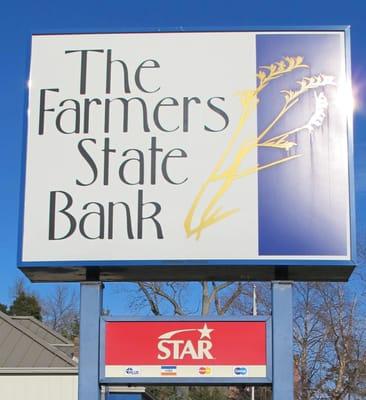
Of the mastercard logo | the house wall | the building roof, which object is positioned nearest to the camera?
the mastercard logo

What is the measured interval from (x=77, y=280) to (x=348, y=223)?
3.29 m

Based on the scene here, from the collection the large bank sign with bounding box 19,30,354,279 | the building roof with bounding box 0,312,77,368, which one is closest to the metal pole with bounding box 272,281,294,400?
the large bank sign with bounding box 19,30,354,279

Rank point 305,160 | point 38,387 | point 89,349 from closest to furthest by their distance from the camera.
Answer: point 89,349, point 305,160, point 38,387

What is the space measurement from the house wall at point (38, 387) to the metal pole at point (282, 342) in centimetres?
1627

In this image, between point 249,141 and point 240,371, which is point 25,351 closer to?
point 240,371

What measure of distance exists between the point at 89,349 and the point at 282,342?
2.18 metres

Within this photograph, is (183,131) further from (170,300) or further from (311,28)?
(170,300)

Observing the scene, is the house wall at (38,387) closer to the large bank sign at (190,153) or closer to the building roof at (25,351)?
the building roof at (25,351)

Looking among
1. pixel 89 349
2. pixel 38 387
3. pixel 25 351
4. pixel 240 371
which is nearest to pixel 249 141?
pixel 240 371

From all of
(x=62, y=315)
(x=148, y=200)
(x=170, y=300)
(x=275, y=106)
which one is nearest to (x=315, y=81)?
(x=275, y=106)

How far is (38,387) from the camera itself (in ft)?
82.6

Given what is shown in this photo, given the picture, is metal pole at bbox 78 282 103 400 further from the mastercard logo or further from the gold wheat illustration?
the gold wheat illustration

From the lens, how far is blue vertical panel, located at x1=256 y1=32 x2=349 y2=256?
31.8ft

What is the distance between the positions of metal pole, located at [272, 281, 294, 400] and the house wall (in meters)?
16.3
